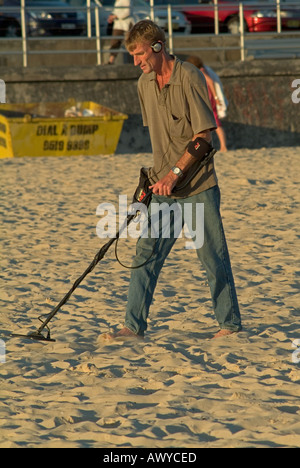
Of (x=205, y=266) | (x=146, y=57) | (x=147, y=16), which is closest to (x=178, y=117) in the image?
(x=146, y=57)

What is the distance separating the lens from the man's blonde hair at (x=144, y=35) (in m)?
4.74

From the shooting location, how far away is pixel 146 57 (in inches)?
188

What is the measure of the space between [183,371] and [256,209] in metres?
5.22

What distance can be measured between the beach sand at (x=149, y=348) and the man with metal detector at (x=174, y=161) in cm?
28

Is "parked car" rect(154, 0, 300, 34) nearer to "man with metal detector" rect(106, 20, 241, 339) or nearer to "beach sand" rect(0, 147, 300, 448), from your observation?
"beach sand" rect(0, 147, 300, 448)

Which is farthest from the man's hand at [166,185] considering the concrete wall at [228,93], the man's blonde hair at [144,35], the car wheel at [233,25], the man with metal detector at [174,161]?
the car wheel at [233,25]

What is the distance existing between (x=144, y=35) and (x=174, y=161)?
0.70 metres

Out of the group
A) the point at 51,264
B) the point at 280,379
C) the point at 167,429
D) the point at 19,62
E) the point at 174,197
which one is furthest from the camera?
the point at 19,62

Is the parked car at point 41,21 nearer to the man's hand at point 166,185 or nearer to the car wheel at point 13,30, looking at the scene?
the car wheel at point 13,30

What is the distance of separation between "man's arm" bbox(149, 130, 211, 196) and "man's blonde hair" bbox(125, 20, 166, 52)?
56 cm

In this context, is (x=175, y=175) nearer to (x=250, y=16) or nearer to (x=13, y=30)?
(x=13, y=30)

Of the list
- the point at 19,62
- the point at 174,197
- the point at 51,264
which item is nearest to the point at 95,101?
the point at 19,62

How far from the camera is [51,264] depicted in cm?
746
